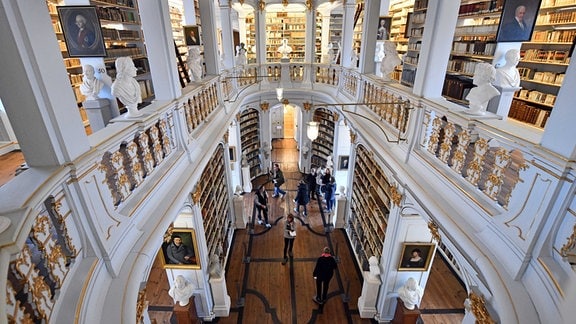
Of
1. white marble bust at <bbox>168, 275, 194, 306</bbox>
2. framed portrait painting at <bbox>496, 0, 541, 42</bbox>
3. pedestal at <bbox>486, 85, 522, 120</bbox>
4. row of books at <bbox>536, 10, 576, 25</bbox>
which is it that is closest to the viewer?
framed portrait painting at <bbox>496, 0, 541, 42</bbox>

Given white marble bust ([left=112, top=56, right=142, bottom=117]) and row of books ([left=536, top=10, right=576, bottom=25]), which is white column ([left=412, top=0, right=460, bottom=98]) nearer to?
white marble bust ([left=112, top=56, right=142, bottom=117])

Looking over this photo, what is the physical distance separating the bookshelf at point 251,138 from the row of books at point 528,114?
6.96m

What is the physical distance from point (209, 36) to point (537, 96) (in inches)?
253

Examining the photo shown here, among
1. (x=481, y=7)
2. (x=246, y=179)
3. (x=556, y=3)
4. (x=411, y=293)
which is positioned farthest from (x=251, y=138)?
(x=556, y=3)

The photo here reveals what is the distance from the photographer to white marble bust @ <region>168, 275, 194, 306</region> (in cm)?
480

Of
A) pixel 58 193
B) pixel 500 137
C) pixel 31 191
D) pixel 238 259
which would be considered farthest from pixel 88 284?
pixel 238 259

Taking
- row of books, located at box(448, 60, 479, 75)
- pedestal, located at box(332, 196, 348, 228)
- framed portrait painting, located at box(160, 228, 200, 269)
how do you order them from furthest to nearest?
1. pedestal, located at box(332, 196, 348, 228)
2. row of books, located at box(448, 60, 479, 75)
3. framed portrait painting, located at box(160, 228, 200, 269)

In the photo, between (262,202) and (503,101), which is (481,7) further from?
(262,202)

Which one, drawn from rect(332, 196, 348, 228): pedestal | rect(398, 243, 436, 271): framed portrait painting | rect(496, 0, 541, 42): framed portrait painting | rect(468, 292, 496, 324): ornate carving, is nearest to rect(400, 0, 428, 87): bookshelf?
rect(332, 196, 348, 228): pedestal

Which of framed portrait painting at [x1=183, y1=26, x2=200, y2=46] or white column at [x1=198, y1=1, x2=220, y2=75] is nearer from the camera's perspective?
→ white column at [x1=198, y1=1, x2=220, y2=75]

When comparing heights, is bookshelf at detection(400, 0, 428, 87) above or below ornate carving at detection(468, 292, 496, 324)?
above

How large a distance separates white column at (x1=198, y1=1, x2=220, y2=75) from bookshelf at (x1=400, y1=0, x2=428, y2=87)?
568 centimetres

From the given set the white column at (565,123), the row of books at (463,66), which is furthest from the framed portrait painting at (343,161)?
the white column at (565,123)

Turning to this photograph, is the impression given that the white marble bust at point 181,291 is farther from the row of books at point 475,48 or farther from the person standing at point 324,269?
the row of books at point 475,48
